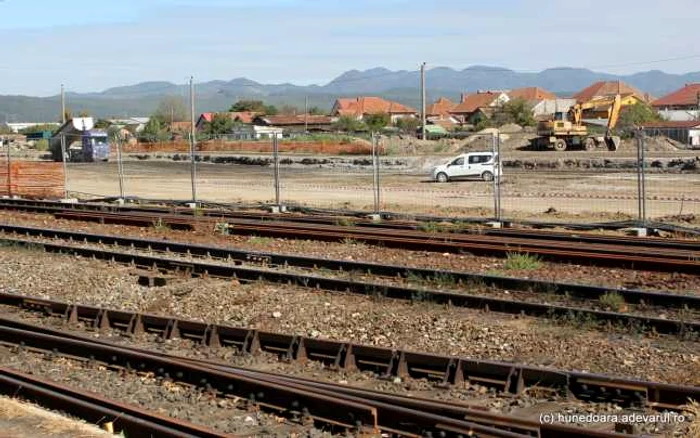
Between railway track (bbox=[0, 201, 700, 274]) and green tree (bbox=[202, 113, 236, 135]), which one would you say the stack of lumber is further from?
green tree (bbox=[202, 113, 236, 135])

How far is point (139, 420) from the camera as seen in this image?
26.8 ft

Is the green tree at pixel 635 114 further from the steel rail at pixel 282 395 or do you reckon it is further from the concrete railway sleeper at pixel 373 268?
the steel rail at pixel 282 395

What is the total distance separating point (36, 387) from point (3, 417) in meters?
0.77

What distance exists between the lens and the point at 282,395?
28.8 feet

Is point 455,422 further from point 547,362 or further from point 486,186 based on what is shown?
point 486,186

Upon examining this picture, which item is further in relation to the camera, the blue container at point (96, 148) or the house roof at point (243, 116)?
the house roof at point (243, 116)

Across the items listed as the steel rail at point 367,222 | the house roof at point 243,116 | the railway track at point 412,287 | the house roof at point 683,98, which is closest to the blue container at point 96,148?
the steel rail at point 367,222

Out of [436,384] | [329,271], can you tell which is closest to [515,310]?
[436,384]

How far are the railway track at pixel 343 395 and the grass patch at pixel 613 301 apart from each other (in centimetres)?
403

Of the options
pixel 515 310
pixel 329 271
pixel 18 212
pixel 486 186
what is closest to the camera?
pixel 515 310

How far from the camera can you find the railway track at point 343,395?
288 inches

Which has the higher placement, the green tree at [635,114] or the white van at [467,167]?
the green tree at [635,114]

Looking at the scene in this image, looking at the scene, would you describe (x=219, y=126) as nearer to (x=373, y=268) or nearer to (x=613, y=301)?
(x=373, y=268)

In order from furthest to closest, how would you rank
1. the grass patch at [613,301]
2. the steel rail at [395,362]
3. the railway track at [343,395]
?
the grass patch at [613,301] < the steel rail at [395,362] < the railway track at [343,395]
